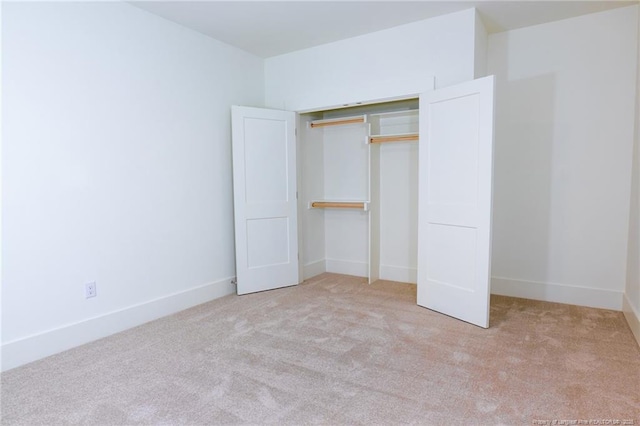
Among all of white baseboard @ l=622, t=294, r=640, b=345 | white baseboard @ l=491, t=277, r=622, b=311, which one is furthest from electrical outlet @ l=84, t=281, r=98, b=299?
white baseboard @ l=622, t=294, r=640, b=345

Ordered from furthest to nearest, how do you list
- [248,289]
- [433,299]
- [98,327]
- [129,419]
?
[248,289] < [433,299] < [98,327] < [129,419]

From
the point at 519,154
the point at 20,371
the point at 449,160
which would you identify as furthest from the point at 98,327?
the point at 519,154

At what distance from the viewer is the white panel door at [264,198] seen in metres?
3.99

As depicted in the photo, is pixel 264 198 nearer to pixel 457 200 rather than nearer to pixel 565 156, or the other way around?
pixel 457 200

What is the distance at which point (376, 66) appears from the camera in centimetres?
378

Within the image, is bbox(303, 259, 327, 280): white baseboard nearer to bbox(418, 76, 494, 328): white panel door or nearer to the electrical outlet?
bbox(418, 76, 494, 328): white panel door

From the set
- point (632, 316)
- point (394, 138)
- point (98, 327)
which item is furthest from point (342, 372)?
point (394, 138)

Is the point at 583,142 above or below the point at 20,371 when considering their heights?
→ above

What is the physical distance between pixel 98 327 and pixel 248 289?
57.8 inches

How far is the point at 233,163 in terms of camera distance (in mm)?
3979

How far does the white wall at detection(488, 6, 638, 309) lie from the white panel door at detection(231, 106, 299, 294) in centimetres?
218

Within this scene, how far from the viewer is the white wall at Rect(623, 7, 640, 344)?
9.64ft

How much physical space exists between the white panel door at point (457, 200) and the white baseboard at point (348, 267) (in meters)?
1.19

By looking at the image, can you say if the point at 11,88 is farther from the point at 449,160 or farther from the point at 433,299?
the point at 433,299
